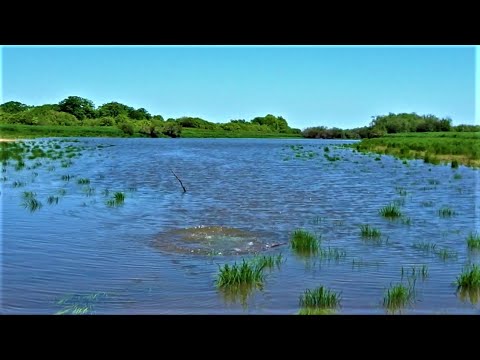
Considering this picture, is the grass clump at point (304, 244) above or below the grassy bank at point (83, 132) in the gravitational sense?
below

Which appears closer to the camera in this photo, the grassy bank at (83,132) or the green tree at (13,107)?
the grassy bank at (83,132)

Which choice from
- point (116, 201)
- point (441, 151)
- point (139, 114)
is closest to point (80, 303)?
point (116, 201)

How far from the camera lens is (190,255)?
915 cm

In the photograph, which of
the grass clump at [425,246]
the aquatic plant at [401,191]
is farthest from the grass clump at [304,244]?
the aquatic plant at [401,191]

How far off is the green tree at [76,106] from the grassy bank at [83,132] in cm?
1263

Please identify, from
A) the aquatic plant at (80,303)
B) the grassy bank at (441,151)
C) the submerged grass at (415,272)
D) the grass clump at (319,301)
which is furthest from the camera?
the grassy bank at (441,151)

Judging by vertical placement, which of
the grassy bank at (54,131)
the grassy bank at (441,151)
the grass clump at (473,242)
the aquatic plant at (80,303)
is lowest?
the aquatic plant at (80,303)

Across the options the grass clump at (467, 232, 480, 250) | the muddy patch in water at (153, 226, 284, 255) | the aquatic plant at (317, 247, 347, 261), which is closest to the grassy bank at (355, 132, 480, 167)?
the grass clump at (467, 232, 480, 250)

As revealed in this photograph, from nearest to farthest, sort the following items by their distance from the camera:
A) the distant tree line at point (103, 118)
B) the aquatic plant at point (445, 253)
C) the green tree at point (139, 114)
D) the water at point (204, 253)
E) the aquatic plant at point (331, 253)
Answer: the water at point (204, 253) < the aquatic plant at point (331, 253) < the aquatic plant at point (445, 253) < the distant tree line at point (103, 118) < the green tree at point (139, 114)

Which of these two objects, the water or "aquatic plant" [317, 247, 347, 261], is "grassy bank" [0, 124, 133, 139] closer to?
the water

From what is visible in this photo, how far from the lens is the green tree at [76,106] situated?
107 meters

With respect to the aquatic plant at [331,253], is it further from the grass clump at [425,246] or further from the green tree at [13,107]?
the green tree at [13,107]

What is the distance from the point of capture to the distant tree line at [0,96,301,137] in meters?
89.8
